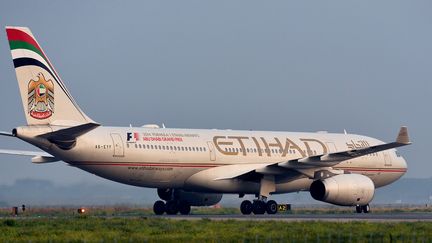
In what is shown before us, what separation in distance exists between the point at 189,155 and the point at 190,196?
4348 mm

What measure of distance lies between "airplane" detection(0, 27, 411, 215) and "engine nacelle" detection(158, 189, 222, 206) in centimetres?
6

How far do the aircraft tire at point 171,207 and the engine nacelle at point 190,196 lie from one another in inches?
9.1

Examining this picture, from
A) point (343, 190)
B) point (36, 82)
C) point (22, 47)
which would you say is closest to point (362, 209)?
point (343, 190)

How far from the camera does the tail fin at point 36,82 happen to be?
151ft

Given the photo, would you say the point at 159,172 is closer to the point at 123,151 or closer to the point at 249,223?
the point at 123,151

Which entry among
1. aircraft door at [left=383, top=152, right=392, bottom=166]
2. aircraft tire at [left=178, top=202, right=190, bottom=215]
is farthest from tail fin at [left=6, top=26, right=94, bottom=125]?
aircraft door at [left=383, top=152, right=392, bottom=166]

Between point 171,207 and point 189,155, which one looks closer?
point 189,155

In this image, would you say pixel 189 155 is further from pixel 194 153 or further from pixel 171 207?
pixel 171 207

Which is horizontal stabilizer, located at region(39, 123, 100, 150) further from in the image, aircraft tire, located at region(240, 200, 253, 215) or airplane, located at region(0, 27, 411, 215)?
aircraft tire, located at region(240, 200, 253, 215)

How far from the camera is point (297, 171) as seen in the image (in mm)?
53000

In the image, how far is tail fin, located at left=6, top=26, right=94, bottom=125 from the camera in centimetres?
4609

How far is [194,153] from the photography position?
51.9 meters

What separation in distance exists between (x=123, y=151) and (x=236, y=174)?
7.21m

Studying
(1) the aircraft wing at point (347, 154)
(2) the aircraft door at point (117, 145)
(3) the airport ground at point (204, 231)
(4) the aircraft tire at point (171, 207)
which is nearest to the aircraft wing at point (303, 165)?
(1) the aircraft wing at point (347, 154)
